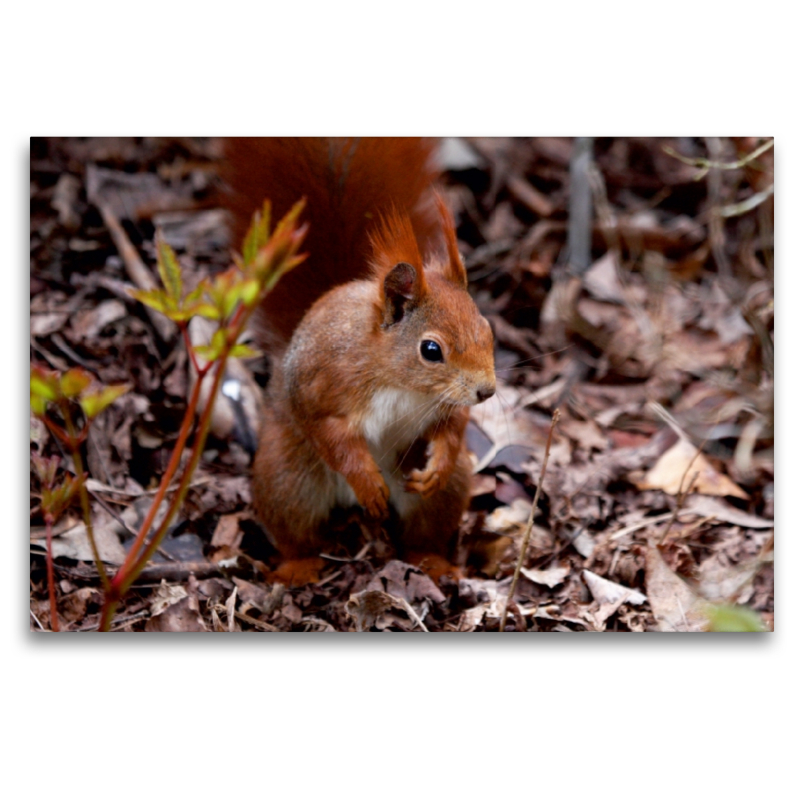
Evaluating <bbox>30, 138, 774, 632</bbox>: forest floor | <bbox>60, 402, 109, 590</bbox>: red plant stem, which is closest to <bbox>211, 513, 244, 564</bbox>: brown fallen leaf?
<bbox>30, 138, 774, 632</bbox>: forest floor

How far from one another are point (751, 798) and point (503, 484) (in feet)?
3.55

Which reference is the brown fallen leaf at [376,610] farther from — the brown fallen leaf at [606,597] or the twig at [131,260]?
the twig at [131,260]

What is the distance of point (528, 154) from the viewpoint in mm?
3629

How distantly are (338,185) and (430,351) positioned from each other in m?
0.70

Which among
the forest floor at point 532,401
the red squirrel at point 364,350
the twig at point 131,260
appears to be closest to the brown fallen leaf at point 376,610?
the forest floor at point 532,401

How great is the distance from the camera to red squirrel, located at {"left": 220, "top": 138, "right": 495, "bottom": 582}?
85.9 inches

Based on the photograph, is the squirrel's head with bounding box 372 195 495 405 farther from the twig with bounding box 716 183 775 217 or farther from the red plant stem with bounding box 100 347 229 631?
the twig with bounding box 716 183 775 217

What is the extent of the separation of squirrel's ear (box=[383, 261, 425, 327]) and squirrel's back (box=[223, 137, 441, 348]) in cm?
36

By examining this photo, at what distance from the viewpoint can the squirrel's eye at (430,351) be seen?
2.16 metres

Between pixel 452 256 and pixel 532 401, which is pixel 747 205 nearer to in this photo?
pixel 532 401

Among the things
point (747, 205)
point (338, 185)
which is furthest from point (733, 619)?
point (338, 185)

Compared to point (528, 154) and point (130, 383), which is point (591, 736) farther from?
point (528, 154)

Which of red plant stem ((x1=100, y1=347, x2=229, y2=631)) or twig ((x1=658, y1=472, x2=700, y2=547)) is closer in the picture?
red plant stem ((x1=100, y1=347, x2=229, y2=631))
